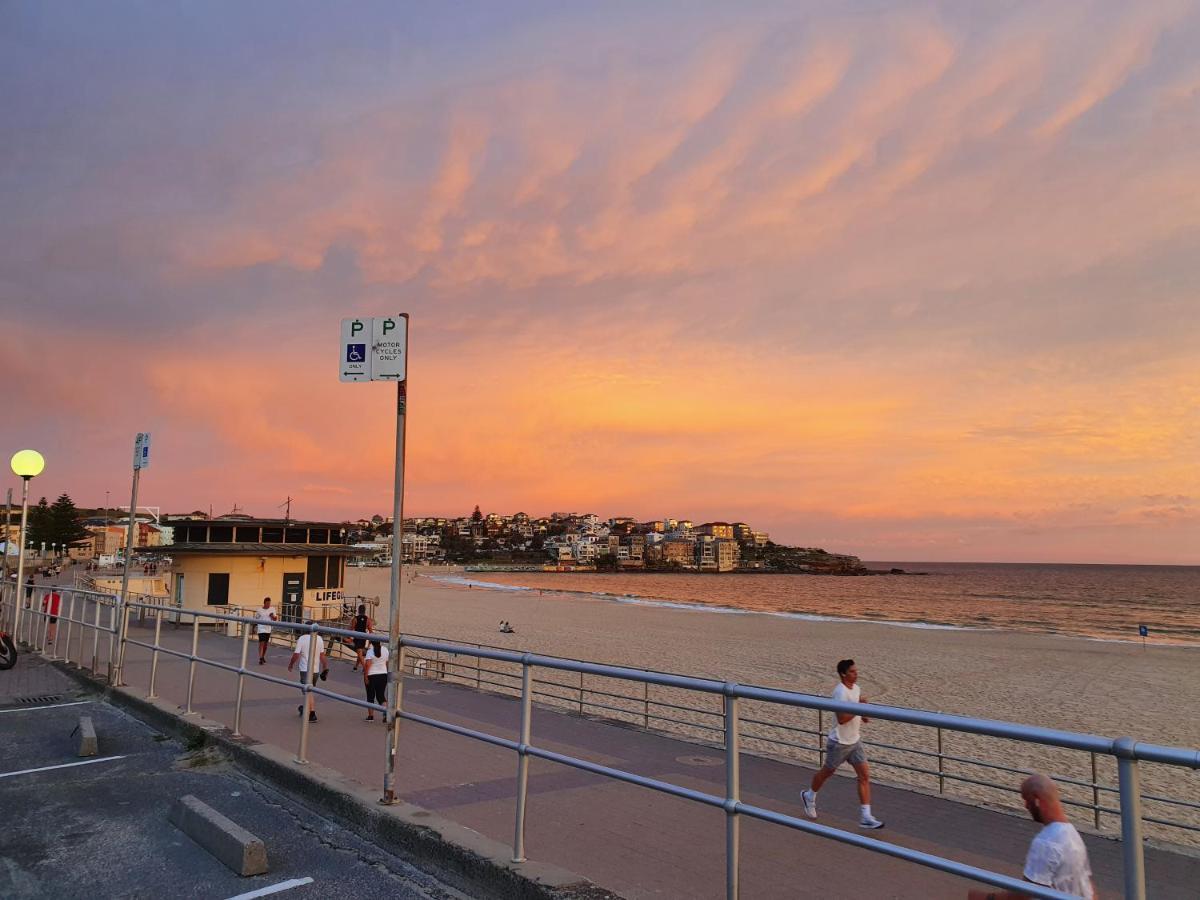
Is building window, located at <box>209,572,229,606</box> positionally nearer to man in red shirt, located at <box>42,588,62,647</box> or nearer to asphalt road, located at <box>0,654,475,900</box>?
man in red shirt, located at <box>42,588,62,647</box>

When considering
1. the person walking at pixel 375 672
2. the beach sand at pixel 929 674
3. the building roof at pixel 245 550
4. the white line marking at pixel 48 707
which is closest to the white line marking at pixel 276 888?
the beach sand at pixel 929 674

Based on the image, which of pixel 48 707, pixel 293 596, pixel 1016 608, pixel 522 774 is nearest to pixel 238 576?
pixel 293 596

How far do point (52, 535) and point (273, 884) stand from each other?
121 metres

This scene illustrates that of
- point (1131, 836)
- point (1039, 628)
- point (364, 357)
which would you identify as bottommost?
point (1039, 628)

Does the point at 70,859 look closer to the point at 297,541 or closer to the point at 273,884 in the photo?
the point at 273,884

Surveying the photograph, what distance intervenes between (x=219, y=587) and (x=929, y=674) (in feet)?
87.5

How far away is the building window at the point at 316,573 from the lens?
28250mm

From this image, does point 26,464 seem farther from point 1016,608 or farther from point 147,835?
point 1016,608

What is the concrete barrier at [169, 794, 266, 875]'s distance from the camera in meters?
4.71

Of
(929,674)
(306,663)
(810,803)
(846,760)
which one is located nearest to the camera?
(810,803)

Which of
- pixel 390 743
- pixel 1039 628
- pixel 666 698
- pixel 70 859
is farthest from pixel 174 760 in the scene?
pixel 1039 628

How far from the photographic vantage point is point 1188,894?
16.6 feet

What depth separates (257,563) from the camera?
87.1 feet

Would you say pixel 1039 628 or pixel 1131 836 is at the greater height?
pixel 1131 836
